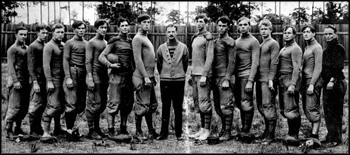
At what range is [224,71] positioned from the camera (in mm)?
7180

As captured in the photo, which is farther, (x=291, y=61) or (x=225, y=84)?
(x=225, y=84)

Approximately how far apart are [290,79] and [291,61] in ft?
0.95

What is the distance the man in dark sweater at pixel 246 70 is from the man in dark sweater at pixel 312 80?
31.3 inches

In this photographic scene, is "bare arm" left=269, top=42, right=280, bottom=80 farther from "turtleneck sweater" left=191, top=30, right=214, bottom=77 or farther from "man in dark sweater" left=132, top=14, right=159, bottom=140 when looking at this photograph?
"man in dark sweater" left=132, top=14, right=159, bottom=140

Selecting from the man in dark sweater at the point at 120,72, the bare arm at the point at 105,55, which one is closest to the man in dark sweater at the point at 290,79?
the man in dark sweater at the point at 120,72

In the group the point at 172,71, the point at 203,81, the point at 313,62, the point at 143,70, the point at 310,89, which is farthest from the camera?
the point at 172,71

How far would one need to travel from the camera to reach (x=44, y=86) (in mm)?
7332

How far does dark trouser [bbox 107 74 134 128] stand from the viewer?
720 centimetres

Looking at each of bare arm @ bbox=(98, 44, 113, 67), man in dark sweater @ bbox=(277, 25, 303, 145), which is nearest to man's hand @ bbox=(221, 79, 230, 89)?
man in dark sweater @ bbox=(277, 25, 303, 145)

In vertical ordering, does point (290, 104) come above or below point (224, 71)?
below

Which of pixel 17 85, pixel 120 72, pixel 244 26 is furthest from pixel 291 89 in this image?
pixel 17 85

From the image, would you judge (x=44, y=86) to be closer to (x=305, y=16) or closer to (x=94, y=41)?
(x=94, y=41)

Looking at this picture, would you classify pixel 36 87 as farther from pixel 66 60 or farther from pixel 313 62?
pixel 313 62

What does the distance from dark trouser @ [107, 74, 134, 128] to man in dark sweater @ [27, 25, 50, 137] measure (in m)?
1.14
